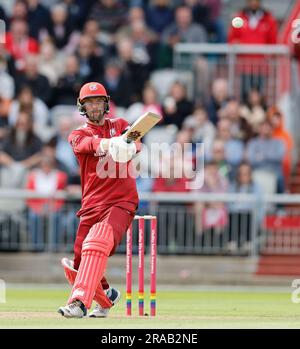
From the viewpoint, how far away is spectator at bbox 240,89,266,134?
25.8 meters

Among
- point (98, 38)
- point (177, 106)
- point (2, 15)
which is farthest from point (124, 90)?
point (2, 15)

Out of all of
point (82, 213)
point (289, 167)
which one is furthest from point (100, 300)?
point (289, 167)

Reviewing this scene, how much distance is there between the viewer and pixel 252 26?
2711 cm

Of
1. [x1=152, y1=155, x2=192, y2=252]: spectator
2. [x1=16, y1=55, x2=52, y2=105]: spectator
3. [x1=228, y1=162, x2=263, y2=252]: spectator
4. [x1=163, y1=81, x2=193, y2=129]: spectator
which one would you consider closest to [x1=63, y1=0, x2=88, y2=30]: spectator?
[x1=16, y1=55, x2=52, y2=105]: spectator

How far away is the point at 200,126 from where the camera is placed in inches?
1000

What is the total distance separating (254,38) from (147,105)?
2918 millimetres

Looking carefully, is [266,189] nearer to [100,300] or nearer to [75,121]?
[75,121]

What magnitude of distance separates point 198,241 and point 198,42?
5.28 meters

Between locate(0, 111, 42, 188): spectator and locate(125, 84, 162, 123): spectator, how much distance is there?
190 cm

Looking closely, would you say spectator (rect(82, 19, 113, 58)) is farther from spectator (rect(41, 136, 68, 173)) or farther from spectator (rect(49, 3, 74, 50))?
spectator (rect(41, 136, 68, 173))

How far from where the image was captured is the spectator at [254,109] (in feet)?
84.6

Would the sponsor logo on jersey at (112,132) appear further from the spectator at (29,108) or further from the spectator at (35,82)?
the spectator at (35,82)

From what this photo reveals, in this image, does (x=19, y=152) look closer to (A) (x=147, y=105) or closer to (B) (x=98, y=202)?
(A) (x=147, y=105)

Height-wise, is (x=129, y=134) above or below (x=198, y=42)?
below
